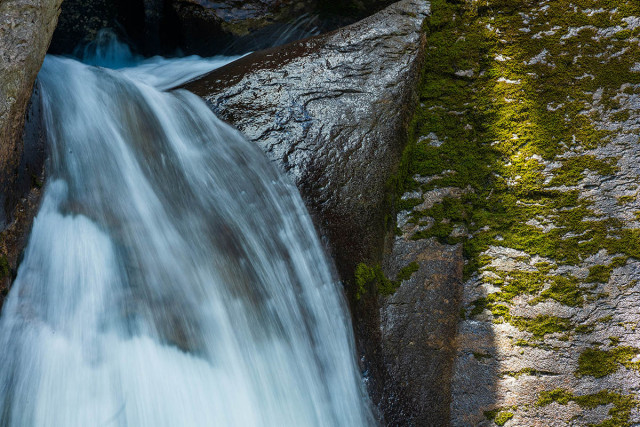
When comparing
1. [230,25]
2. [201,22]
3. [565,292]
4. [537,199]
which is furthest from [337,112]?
[201,22]

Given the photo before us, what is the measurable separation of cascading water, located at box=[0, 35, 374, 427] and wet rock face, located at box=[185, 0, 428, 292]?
15cm

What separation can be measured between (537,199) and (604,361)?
3.52ft

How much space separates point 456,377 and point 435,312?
0.38 m

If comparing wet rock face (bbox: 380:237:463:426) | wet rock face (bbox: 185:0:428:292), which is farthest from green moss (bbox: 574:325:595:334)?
wet rock face (bbox: 185:0:428:292)

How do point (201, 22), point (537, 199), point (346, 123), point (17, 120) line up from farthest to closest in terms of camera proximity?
point (201, 22) < point (346, 123) < point (537, 199) < point (17, 120)

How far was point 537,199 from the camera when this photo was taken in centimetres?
321

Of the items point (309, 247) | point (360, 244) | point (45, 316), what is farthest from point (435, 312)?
A: point (45, 316)

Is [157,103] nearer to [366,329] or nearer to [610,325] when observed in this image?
[366,329]

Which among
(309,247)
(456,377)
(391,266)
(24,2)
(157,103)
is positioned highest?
(24,2)

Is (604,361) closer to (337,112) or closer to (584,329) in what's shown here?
(584,329)

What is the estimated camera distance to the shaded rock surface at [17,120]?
2248 millimetres

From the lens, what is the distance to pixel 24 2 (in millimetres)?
2445

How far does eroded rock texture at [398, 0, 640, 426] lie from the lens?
2.64 m

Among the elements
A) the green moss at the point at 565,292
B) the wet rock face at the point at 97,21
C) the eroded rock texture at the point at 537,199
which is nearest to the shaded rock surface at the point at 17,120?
the eroded rock texture at the point at 537,199
